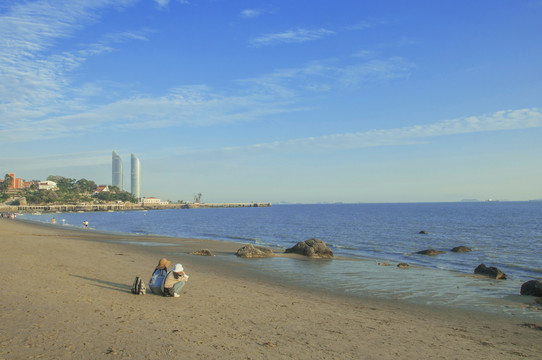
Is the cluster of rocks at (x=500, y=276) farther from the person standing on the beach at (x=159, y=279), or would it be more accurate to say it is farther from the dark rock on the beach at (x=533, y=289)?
the person standing on the beach at (x=159, y=279)

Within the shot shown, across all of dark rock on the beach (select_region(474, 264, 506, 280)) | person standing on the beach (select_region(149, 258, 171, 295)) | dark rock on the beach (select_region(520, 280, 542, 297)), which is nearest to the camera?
person standing on the beach (select_region(149, 258, 171, 295))

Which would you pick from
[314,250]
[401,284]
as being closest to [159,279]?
[401,284]

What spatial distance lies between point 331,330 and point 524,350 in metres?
4.92

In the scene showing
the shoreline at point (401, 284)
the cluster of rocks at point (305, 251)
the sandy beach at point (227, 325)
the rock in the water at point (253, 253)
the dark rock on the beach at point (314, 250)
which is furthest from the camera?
the dark rock on the beach at point (314, 250)

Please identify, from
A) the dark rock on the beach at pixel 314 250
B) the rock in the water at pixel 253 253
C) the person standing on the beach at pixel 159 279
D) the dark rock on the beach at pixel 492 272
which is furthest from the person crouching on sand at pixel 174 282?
the dark rock on the beach at pixel 492 272

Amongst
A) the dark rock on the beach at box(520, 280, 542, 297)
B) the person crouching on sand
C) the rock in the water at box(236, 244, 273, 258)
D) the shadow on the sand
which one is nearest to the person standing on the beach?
the person crouching on sand

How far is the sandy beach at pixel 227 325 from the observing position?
8.16 meters

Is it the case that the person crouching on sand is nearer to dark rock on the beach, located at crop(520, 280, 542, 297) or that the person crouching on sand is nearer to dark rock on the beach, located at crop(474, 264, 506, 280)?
dark rock on the beach, located at crop(520, 280, 542, 297)

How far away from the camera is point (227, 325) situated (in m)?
10.3

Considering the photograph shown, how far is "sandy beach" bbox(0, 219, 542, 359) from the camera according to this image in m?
8.16

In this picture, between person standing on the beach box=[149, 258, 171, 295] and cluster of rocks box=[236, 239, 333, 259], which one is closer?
person standing on the beach box=[149, 258, 171, 295]

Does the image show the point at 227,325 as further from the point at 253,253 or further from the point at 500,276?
the point at 253,253

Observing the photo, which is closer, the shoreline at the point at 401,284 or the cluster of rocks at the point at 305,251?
the shoreline at the point at 401,284

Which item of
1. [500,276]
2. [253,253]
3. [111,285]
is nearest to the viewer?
[111,285]
